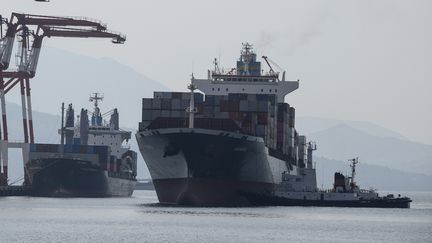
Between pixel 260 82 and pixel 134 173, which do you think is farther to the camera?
pixel 134 173

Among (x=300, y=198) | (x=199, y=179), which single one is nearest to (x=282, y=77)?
(x=300, y=198)

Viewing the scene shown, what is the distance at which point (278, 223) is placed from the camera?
89.9 metres

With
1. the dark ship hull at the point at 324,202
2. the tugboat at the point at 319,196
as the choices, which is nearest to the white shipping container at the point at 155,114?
the dark ship hull at the point at 324,202

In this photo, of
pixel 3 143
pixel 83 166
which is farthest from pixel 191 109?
pixel 83 166

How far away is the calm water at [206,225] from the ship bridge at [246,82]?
22216 millimetres

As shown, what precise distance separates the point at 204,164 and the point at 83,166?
2116 inches

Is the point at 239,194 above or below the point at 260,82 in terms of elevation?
below

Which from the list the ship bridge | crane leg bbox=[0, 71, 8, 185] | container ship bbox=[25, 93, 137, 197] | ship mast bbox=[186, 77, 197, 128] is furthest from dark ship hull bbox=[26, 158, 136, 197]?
ship mast bbox=[186, 77, 197, 128]

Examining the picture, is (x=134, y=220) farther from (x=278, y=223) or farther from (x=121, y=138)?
(x=121, y=138)

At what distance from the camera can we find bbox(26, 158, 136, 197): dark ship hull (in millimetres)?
156500

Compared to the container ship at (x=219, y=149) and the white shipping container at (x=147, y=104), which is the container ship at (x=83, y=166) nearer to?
the container ship at (x=219, y=149)

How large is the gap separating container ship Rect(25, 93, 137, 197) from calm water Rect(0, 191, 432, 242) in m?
42.3

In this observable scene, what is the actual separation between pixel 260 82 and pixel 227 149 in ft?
87.2

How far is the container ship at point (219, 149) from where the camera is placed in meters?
107
